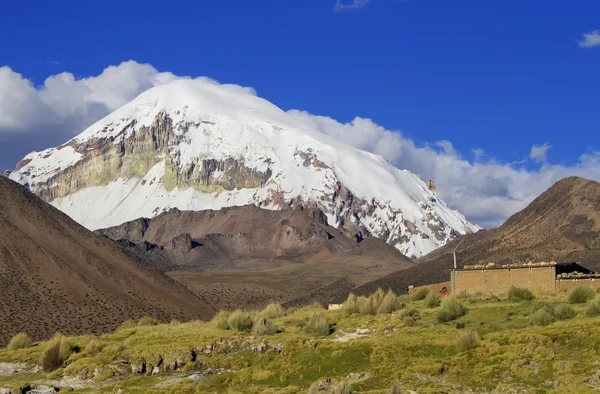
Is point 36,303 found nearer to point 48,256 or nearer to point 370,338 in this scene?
point 48,256

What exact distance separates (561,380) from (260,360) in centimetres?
1404

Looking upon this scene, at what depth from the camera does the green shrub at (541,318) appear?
37.2 m

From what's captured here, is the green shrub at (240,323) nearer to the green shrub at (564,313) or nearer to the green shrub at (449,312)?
the green shrub at (449,312)

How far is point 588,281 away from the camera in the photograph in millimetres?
50469

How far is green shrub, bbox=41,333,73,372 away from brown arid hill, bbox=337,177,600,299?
70.7 m

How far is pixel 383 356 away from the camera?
3681 centimetres

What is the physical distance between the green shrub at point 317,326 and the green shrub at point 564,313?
35.3 feet

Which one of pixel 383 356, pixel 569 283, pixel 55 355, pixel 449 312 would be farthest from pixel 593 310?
pixel 55 355

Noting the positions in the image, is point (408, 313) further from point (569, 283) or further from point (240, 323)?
point (569, 283)

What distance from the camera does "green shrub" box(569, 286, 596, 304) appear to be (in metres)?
42.0

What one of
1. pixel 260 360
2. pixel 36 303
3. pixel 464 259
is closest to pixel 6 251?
pixel 36 303

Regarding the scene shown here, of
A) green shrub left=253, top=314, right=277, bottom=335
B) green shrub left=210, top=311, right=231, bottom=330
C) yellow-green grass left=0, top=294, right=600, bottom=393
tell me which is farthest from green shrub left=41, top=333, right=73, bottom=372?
green shrub left=253, top=314, right=277, bottom=335

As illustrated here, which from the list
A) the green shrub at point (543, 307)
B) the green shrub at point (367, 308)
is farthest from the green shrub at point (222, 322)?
the green shrub at point (543, 307)

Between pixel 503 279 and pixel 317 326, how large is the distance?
1637 cm
